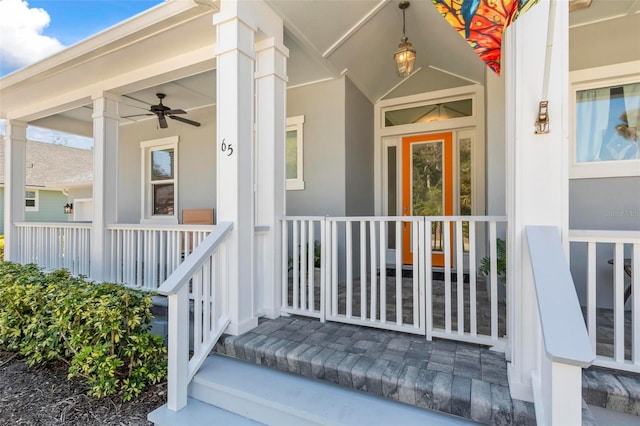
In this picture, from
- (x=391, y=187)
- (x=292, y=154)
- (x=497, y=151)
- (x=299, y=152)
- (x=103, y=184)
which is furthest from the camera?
(x=391, y=187)

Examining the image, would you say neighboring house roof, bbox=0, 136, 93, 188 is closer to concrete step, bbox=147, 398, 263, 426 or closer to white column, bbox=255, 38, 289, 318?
white column, bbox=255, 38, 289, 318

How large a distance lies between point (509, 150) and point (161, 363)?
2.93 meters

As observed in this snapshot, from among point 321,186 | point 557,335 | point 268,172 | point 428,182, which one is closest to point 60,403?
point 268,172

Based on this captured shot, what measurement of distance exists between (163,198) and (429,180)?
5019 millimetres

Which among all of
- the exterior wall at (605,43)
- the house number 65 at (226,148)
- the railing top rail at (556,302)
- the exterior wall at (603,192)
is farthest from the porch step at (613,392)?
the exterior wall at (605,43)

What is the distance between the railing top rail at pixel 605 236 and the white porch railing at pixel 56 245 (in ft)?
17.7

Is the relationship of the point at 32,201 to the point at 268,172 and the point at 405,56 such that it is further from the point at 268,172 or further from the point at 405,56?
the point at 405,56

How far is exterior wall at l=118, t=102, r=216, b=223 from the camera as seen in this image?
5641mm

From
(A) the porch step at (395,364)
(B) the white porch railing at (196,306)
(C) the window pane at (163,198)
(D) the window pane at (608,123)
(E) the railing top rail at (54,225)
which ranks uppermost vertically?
(D) the window pane at (608,123)

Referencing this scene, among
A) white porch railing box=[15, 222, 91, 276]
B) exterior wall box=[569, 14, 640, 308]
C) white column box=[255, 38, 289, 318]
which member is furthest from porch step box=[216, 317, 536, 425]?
white porch railing box=[15, 222, 91, 276]

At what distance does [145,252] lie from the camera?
381 cm

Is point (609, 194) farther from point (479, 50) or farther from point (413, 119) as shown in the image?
point (413, 119)

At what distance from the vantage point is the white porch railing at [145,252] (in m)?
3.54

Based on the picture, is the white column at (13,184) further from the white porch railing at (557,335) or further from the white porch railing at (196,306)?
the white porch railing at (557,335)
